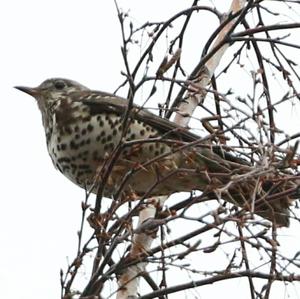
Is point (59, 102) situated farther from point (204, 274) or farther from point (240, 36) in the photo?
point (204, 274)

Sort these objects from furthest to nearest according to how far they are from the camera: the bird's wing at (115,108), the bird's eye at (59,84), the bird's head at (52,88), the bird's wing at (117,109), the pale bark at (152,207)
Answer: the bird's eye at (59,84) → the bird's head at (52,88) → the bird's wing at (115,108) → the bird's wing at (117,109) → the pale bark at (152,207)

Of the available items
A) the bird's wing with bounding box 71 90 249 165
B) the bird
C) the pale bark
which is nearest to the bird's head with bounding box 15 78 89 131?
the bird

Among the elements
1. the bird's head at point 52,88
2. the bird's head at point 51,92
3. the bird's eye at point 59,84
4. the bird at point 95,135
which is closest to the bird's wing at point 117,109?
the bird at point 95,135

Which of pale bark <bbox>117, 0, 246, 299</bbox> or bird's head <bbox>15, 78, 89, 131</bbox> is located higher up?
bird's head <bbox>15, 78, 89, 131</bbox>

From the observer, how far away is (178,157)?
4.27m

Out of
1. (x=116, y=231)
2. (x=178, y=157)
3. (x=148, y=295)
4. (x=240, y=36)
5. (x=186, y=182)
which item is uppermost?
(x=240, y=36)

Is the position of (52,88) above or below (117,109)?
above

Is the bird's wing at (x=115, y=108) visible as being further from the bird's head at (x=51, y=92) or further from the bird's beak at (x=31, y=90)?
the bird's beak at (x=31, y=90)

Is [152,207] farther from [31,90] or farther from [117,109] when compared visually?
[31,90]

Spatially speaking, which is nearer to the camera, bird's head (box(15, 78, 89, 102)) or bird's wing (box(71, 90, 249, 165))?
bird's wing (box(71, 90, 249, 165))

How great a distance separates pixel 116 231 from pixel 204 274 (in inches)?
14.7

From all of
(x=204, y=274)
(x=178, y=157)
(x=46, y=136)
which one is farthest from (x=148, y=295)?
(x=46, y=136)

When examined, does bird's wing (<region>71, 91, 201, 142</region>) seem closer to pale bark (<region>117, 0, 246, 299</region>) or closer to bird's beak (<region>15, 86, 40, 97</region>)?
pale bark (<region>117, 0, 246, 299</region>)

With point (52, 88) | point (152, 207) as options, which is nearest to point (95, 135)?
point (152, 207)
